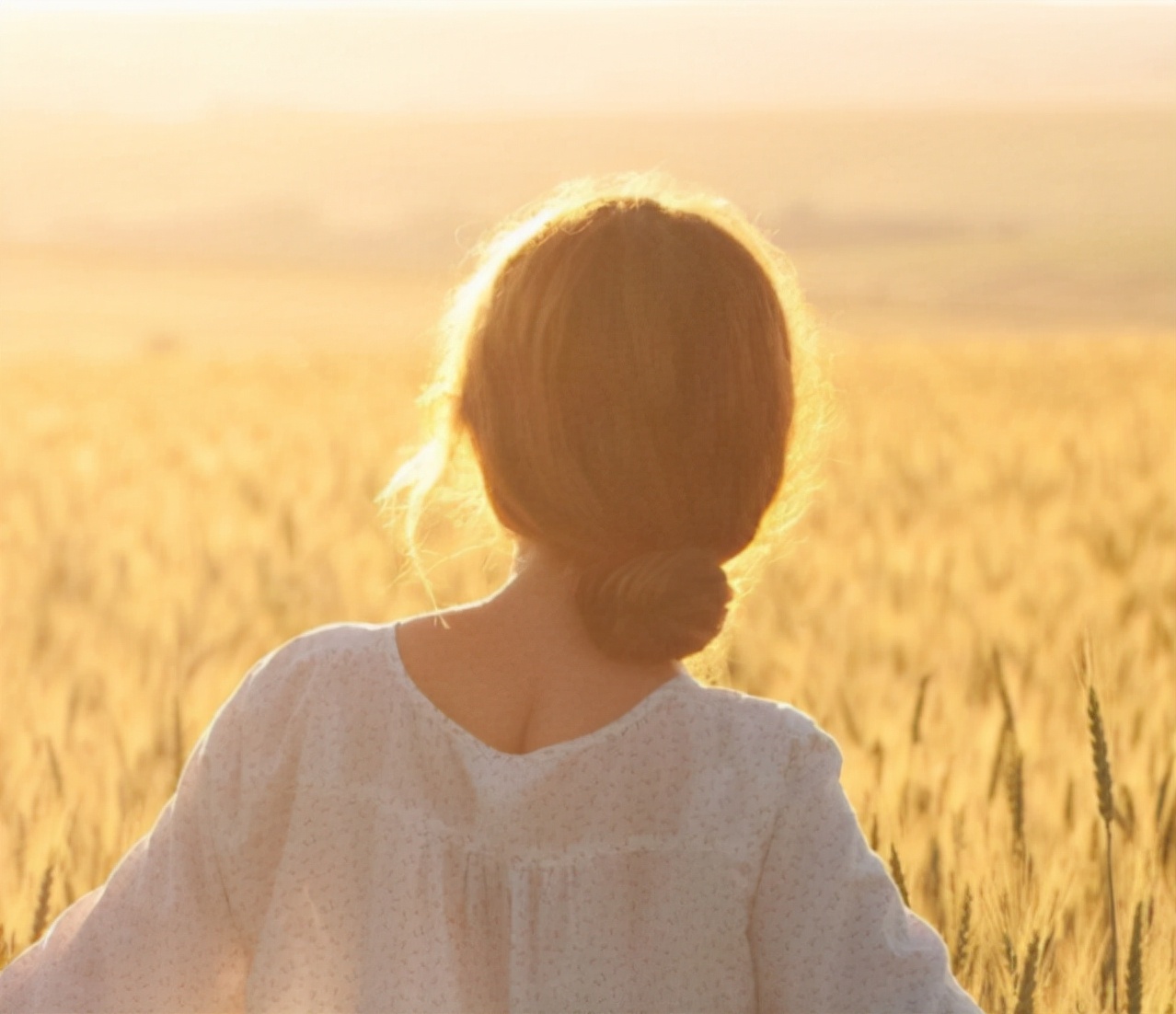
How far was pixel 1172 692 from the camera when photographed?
9.66ft

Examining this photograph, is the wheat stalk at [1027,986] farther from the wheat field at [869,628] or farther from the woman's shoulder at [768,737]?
the woman's shoulder at [768,737]

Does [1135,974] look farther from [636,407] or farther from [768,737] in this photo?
[636,407]

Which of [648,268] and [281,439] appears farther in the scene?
[281,439]

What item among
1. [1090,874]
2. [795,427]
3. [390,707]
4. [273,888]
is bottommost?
[1090,874]

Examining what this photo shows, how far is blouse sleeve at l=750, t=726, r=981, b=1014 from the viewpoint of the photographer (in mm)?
1294

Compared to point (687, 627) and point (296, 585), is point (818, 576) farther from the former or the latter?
point (687, 627)

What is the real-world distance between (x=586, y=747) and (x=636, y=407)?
0.23 metres

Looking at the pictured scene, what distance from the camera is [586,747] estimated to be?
4.34 ft

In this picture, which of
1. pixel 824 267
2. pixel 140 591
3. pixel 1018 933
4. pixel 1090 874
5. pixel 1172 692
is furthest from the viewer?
pixel 824 267

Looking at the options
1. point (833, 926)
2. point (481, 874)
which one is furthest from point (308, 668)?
point (833, 926)

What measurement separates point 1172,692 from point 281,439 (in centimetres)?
495

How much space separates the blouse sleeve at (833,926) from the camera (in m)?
1.29

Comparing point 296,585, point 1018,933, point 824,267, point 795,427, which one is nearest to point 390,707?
point 795,427

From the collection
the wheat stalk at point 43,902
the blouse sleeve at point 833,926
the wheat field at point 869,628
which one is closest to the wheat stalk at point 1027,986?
the wheat field at point 869,628
